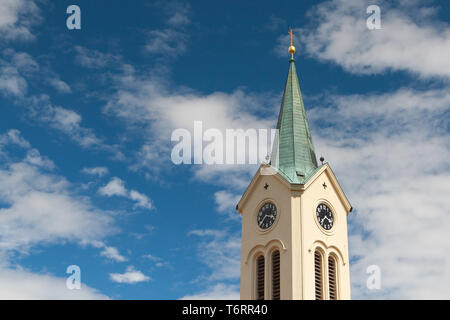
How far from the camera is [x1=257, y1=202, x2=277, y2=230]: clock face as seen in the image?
56625mm

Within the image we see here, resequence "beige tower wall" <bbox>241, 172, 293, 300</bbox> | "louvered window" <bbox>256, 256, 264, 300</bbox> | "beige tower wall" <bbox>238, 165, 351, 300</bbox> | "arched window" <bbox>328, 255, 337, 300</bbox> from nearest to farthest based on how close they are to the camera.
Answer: "beige tower wall" <bbox>238, 165, 351, 300</bbox> < "beige tower wall" <bbox>241, 172, 293, 300</bbox> < "arched window" <bbox>328, 255, 337, 300</bbox> < "louvered window" <bbox>256, 256, 264, 300</bbox>

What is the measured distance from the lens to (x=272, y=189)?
189ft

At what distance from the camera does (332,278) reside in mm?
55594

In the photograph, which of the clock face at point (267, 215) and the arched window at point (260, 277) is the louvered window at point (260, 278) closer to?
the arched window at point (260, 277)

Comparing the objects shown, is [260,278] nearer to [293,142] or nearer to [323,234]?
[323,234]

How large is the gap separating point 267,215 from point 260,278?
495 centimetres

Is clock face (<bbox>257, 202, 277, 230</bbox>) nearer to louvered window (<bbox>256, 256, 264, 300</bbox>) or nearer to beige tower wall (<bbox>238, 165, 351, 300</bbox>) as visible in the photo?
beige tower wall (<bbox>238, 165, 351, 300</bbox>)

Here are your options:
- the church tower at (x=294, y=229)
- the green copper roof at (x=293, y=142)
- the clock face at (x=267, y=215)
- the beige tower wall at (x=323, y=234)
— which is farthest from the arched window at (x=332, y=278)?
the green copper roof at (x=293, y=142)

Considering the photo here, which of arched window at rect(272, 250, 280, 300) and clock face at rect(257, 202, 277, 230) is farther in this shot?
clock face at rect(257, 202, 277, 230)

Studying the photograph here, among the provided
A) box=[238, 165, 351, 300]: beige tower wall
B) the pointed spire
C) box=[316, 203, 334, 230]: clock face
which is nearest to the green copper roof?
the pointed spire

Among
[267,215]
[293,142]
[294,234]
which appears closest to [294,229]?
[294,234]

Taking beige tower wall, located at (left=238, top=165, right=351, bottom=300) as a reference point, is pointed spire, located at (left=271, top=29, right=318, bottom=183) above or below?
above
